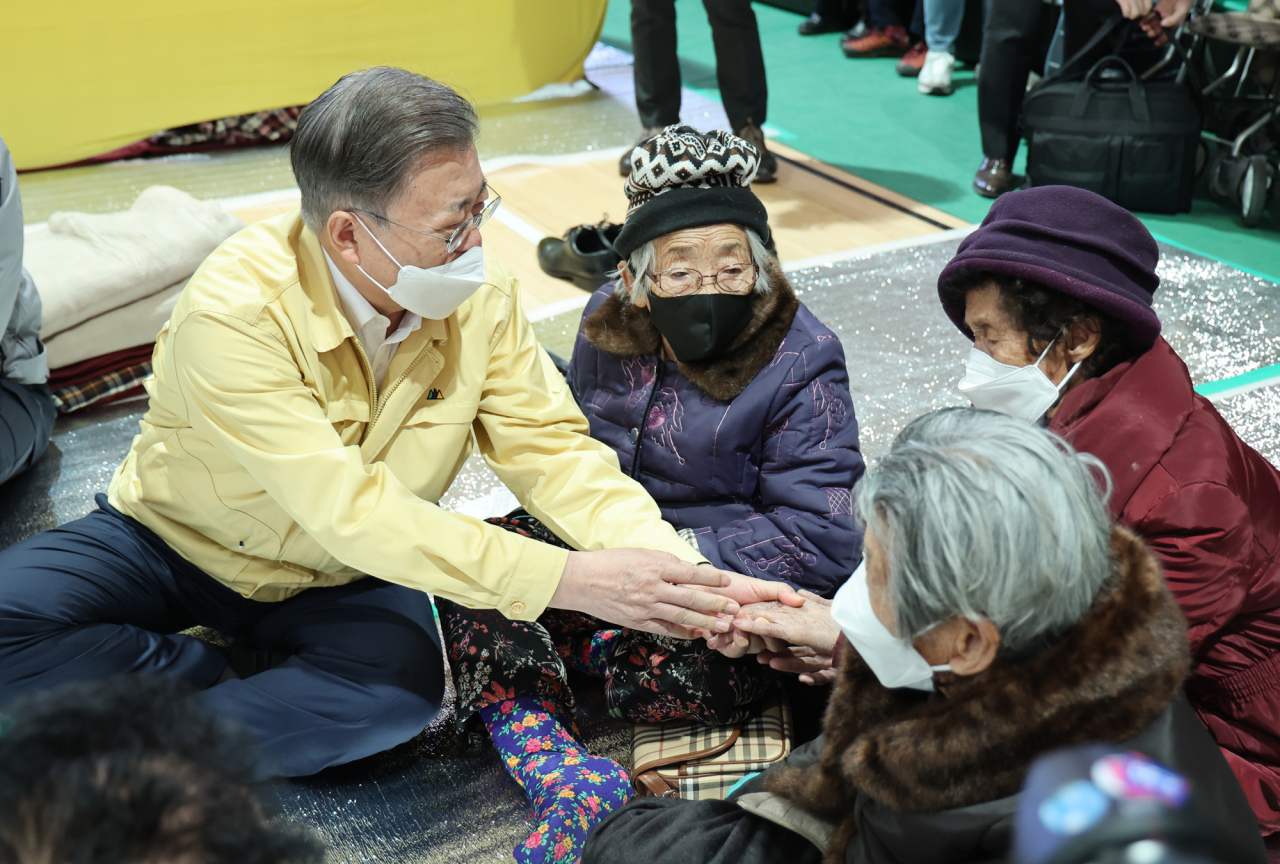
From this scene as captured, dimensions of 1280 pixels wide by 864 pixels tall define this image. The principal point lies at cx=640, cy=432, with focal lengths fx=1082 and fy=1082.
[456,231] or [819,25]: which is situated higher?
[456,231]

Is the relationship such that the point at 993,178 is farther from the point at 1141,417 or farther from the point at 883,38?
the point at 1141,417

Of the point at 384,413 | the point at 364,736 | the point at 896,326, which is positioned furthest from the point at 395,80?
the point at 896,326

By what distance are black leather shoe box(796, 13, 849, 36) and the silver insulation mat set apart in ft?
13.3

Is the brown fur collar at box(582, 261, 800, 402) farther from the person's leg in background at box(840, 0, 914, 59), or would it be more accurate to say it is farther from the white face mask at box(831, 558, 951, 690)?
the person's leg in background at box(840, 0, 914, 59)

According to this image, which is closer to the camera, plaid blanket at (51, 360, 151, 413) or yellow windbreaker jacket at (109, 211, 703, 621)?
yellow windbreaker jacket at (109, 211, 703, 621)

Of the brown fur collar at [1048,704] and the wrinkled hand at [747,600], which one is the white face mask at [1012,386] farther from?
the brown fur collar at [1048,704]

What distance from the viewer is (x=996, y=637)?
3.98 feet

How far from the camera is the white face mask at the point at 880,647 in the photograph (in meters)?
1.32

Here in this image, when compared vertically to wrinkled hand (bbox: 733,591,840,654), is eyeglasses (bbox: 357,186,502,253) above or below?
above

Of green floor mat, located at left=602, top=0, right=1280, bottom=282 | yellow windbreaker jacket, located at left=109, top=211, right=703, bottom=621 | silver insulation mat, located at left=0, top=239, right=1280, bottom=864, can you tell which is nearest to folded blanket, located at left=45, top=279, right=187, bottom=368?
silver insulation mat, located at left=0, top=239, right=1280, bottom=864

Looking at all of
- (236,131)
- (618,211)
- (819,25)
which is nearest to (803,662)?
(618,211)

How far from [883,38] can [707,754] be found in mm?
Result: 6352

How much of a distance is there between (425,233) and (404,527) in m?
0.52

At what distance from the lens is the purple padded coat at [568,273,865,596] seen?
2145 millimetres
